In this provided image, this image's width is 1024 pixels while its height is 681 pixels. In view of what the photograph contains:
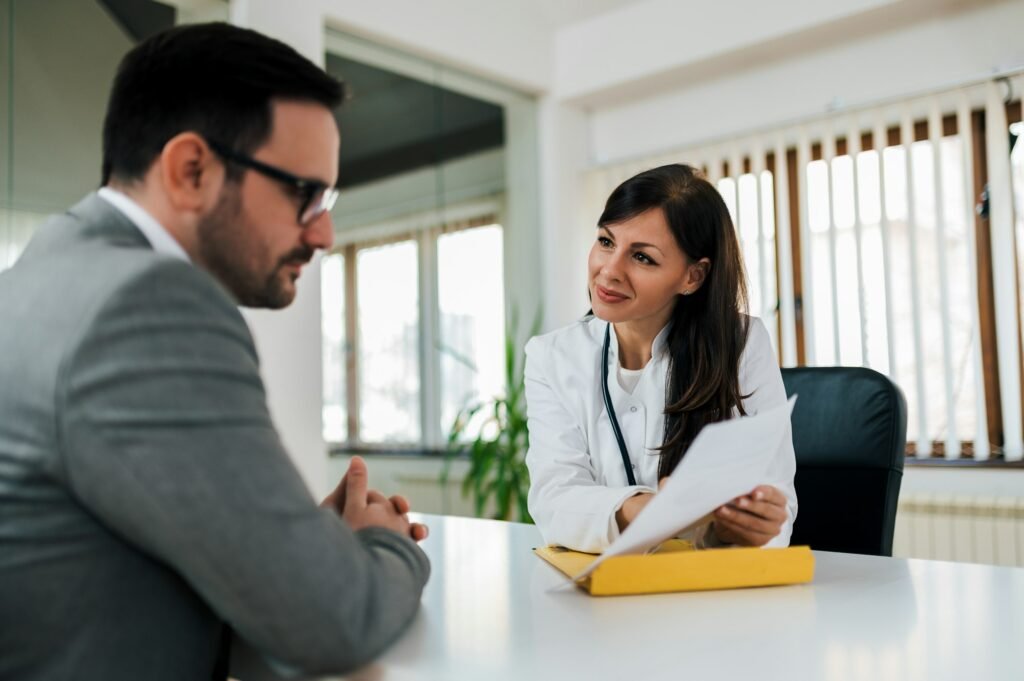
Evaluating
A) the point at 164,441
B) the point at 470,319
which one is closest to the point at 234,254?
the point at 164,441

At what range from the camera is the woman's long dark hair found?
174 cm

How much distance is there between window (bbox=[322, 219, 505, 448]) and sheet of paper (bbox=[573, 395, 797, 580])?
10.2ft

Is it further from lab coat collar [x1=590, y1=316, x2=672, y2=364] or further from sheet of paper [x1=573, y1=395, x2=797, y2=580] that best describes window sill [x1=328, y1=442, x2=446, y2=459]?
sheet of paper [x1=573, y1=395, x2=797, y2=580]

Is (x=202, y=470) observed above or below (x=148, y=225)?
below

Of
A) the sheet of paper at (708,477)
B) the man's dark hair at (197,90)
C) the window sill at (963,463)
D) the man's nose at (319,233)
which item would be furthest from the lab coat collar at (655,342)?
the window sill at (963,463)

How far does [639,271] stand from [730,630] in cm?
105

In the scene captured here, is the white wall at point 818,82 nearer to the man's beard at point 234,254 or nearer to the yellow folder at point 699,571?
the yellow folder at point 699,571

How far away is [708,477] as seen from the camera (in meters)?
1.09

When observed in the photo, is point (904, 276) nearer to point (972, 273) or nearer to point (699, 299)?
point (972, 273)

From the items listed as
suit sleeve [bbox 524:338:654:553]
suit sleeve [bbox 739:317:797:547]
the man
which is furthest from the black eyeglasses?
suit sleeve [bbox 739:317:797:547]

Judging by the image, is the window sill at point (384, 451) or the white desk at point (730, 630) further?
the window sill at point (384, 451)

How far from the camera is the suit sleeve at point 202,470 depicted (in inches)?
28.7

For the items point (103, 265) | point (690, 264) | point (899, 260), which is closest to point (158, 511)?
point (103, 265)

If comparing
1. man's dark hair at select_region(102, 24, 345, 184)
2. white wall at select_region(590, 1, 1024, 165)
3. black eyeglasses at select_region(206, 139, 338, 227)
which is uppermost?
white wall at select_region(590, 1, 1024, 165)
